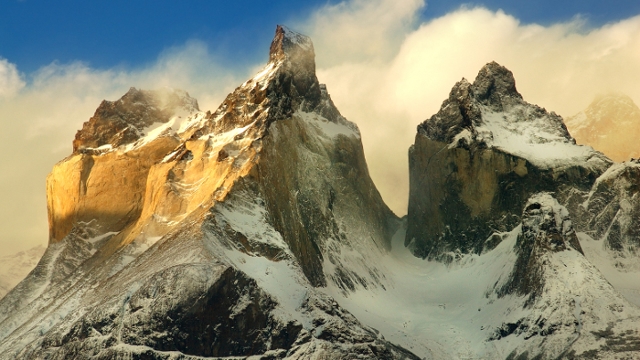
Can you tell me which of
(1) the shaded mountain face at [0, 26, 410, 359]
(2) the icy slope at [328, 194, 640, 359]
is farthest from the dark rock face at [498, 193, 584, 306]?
(1) the shaded mountain face at [0, 26, 410, 359]

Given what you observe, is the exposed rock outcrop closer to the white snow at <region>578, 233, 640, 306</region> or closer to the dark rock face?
the dark rock face

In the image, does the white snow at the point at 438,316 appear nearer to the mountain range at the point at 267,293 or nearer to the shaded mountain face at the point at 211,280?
the mountain range at the point at 267,293

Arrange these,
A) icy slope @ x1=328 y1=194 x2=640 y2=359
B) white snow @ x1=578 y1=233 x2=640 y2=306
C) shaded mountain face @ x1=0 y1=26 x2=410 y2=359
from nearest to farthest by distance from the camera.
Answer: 1. shaded mountain face @ x1=0 y1=26 x2=410 y2=359
2. icy slope @ x1=328 y1=194 x2=640 y2=359
3. white snow @ x1=578 y1=233 x2=640 y2=306

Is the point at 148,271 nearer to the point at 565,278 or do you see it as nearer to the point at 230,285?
the point at 230,285

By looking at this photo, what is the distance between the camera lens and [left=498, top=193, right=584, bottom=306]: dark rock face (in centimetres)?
18188

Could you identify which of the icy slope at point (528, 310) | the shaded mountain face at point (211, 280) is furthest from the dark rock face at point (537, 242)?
the shaded mountain face at point (211, 280)

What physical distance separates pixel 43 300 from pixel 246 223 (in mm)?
36277

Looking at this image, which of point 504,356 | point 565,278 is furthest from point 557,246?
point 504,356

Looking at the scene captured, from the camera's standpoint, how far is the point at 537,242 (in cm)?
18638

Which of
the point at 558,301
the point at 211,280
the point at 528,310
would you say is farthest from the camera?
the point at 528,310

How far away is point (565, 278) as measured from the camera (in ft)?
582

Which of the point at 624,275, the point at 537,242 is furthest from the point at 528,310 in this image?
the point at 624,275

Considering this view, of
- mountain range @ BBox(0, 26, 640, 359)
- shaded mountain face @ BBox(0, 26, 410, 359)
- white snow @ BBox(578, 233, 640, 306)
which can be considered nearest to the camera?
shaded mountain face @ BBox(0, 26, 410, 359)

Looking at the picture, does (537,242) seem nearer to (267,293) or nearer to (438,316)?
(438,316)
